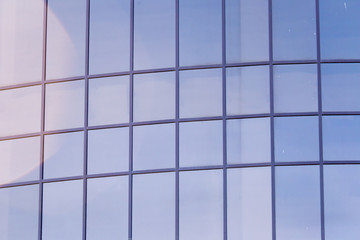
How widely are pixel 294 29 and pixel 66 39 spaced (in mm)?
6219

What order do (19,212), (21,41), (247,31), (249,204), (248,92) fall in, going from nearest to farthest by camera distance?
1. (249,204)
2. (248,92)
3. (247,31)
4. (19,212)
5. (21,41)

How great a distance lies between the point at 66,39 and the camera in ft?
84.4

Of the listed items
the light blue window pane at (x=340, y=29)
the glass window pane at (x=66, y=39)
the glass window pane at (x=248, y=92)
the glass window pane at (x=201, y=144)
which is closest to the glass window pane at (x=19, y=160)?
the glass window pane at (x=66, y=39)

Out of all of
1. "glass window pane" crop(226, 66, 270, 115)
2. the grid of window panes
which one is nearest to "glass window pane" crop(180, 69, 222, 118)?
the grid of window panes

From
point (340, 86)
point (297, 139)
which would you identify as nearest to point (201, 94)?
point (297, 139)

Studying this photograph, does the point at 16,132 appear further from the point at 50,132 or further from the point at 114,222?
the point at 114,222

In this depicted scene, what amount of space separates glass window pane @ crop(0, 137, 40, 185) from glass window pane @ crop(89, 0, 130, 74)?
267 cm

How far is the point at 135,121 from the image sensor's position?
24750 millimetres

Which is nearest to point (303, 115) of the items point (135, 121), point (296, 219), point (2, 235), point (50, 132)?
point (296, 219)

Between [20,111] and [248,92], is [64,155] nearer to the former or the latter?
[20,111]

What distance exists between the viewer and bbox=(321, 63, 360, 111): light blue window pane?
24188 millimetres

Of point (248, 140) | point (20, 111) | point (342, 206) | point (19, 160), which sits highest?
point (20, 111)

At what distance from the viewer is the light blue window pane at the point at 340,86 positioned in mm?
24188

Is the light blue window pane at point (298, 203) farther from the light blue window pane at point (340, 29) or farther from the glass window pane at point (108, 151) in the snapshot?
the glass window pane at point (108, 151)
